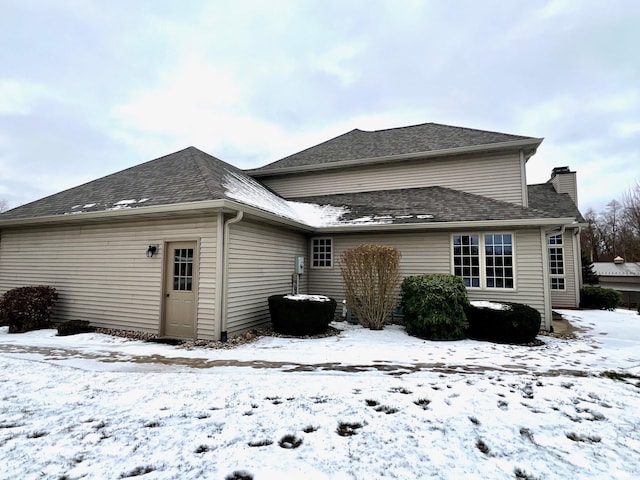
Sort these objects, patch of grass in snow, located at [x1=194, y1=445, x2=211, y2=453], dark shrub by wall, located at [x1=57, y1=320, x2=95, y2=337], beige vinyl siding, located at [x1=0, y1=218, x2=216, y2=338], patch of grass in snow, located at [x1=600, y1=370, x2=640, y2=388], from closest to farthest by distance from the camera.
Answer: patch of grass in snow, located at [x1=194, y1=445, x2=211, y2=453], patch of grass in snow, located at [x1=600, y1=370, x2=640, y2=388], beige vinyl siding, located at [x1=0, y1=218, x2=216, y2=338], dark shrub by wall, located at [x1=57, y1=320, x2=95, y2=337]

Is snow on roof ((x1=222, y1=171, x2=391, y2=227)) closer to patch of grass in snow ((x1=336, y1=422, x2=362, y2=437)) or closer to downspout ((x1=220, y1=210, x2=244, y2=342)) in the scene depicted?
downspout ((x1=220, y1=210, x2=244, y2=342))

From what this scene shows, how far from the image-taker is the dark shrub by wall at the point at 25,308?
7359 mm

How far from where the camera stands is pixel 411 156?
10828 millimetres

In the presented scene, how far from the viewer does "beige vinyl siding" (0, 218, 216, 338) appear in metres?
6.43

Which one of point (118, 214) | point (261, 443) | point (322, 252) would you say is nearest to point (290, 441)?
point (261, 443)

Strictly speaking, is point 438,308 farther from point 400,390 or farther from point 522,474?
point 522,474

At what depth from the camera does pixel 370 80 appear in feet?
46.1

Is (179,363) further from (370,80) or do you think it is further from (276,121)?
(276,121)

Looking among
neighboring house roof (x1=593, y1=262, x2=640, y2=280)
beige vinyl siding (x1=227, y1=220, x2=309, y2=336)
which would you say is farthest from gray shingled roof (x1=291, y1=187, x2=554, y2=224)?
neighboring house roof (x1=593, y1=262, x2=640, y2=280)

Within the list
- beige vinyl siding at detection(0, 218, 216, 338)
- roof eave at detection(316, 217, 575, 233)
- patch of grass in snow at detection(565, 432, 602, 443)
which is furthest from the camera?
roof eave at detection(316, 217, 575, 233)

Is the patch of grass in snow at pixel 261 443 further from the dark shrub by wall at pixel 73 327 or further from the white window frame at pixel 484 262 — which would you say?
the white window frame at pixel 484 262

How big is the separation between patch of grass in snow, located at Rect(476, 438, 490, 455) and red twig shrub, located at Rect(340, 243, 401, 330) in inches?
205

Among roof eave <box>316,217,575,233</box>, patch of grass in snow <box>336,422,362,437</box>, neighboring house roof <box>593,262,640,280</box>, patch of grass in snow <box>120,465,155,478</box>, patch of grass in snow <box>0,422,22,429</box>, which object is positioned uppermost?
roof eave <box>316,217,575,233</box>

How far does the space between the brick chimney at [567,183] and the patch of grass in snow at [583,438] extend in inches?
585
